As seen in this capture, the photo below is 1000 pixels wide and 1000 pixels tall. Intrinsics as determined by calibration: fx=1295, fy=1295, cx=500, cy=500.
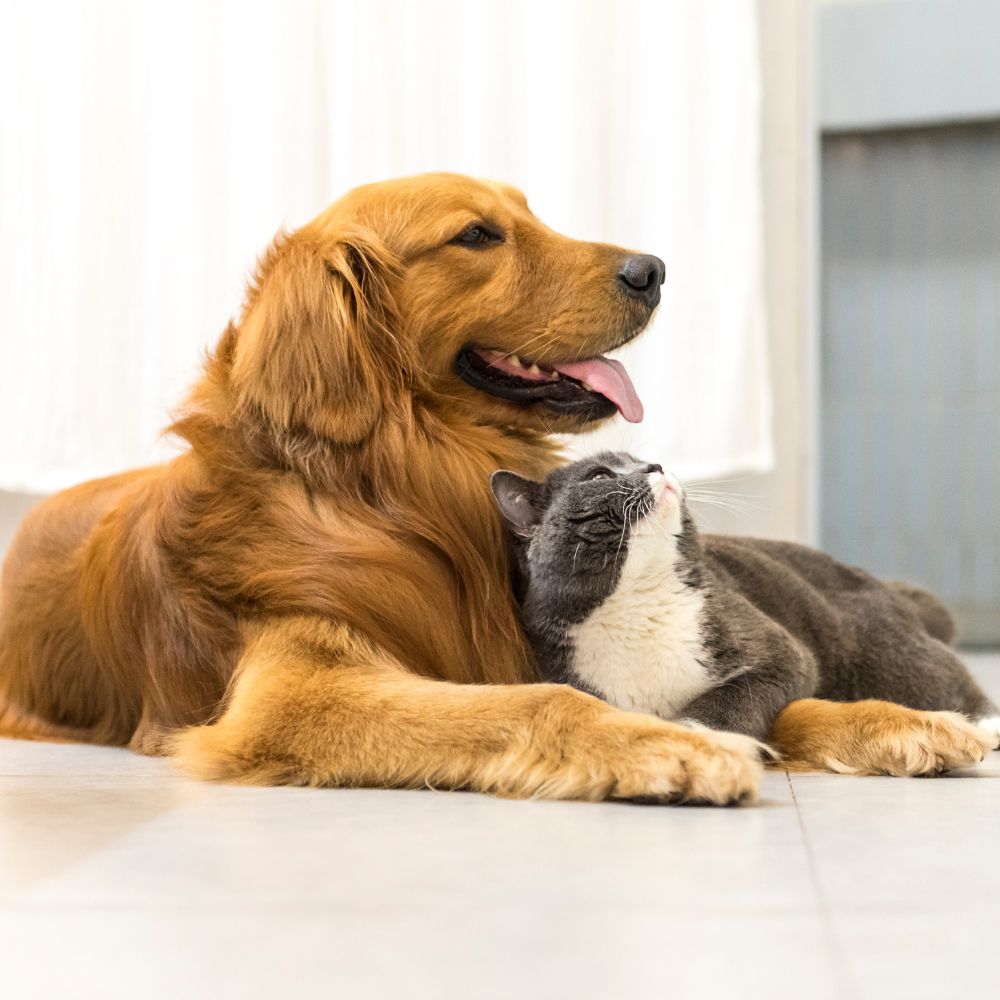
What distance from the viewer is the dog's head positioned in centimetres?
193

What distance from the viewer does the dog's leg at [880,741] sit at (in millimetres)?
1715

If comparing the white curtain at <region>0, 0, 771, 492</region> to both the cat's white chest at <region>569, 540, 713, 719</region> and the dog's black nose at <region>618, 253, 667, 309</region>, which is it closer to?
the dog's black nose at <region>618, 253, 667, 309</region>

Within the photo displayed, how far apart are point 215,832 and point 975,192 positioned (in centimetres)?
349

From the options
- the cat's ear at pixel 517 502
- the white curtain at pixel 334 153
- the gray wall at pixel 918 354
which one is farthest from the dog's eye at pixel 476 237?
the gray wall at pixel 918 354

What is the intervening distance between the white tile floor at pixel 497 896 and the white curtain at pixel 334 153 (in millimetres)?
2151

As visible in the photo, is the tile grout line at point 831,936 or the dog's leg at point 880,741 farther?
the dog's leg at point 880,741

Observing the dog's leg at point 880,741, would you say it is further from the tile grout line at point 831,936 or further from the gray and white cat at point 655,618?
the tile grout line at point 831,936

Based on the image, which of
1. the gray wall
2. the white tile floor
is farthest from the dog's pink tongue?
the gray wall

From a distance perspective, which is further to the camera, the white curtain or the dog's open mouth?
the white curtain

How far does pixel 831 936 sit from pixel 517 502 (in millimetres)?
1047

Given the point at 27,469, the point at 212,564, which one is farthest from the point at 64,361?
the point at 212,564

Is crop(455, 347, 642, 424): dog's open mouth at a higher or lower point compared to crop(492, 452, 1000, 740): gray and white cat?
higher

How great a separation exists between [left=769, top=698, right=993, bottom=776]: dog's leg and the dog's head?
22.3 inches

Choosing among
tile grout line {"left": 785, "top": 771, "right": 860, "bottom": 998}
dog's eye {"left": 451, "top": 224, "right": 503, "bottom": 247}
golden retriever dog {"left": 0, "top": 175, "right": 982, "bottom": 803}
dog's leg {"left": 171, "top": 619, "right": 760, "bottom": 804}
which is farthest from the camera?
dog's eye {"left": 451, "top": 224, "right": 503, "bottom": 247}
